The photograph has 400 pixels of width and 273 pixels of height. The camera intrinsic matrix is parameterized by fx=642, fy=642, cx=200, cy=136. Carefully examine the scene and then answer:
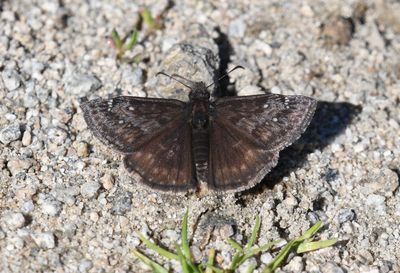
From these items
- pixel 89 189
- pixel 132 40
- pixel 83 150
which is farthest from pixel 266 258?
pixel 132 40

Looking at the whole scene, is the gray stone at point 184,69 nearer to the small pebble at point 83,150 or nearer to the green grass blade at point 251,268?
the small pebble at point 83,150

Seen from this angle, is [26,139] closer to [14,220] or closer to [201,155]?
[14,220]

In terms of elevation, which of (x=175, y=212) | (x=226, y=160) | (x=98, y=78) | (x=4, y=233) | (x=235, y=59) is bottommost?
(x=4, y=233)

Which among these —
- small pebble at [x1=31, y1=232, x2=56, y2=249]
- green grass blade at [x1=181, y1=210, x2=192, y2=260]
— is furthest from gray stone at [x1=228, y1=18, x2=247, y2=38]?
small pebble at [x1=31, y1=232, x2=56, y2=249]

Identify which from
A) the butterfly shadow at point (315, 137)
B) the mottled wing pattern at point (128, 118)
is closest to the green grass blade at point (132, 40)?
the mottled wing pattern at point (128, 118)

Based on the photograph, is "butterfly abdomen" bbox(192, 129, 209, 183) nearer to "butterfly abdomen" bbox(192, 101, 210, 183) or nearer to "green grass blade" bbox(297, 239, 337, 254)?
"butterfly abdomen" bbox(192, 101, 210, 183)

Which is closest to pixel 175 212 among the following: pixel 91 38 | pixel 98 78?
pixel 98 78

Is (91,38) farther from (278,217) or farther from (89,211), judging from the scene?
(278,217)
